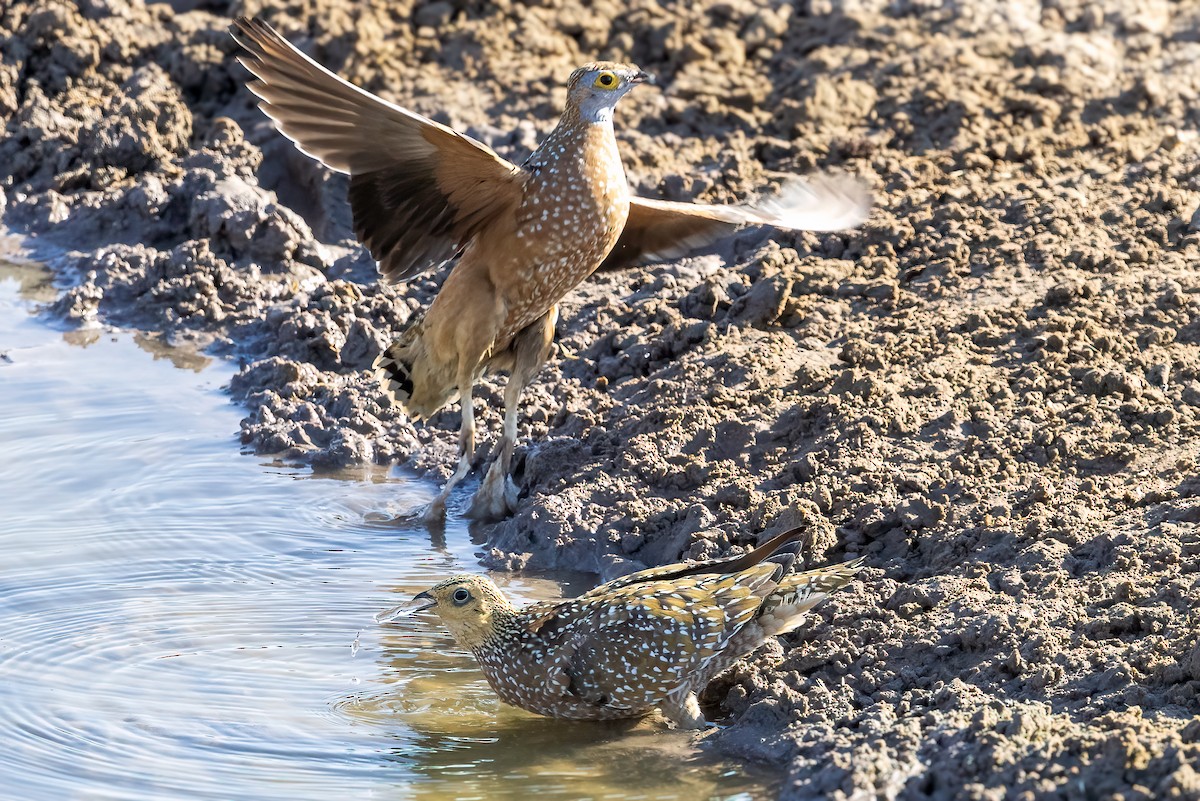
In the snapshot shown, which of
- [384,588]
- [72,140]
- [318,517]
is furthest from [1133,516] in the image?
[72,140]

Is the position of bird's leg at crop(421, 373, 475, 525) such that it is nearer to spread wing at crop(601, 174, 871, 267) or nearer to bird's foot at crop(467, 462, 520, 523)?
bird's foot at crop(467, 462, 520, 523)

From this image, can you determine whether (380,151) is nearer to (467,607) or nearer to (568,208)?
(568,208)

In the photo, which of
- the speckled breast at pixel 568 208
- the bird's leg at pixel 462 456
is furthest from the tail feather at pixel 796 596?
the bird's leg at pixel 462 456

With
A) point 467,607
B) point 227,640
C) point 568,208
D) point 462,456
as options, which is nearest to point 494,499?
point 462,456

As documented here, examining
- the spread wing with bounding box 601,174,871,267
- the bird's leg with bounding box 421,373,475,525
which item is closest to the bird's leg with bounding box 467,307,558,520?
the bird's leg with bounding box 421,373,475,525

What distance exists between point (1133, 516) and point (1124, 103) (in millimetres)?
5516

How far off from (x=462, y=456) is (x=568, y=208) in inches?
57.3

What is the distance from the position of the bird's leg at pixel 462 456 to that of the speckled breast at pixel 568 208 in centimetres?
65

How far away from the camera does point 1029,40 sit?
39.7ft

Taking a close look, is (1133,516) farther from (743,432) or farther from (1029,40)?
(1029,40)

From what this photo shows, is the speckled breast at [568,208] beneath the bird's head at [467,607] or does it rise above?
above

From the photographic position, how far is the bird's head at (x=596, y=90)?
7.70 m

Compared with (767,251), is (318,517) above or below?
below

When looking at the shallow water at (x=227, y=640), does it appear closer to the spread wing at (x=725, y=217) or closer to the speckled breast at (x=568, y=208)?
the speckled breast at (x=568, y=208)
